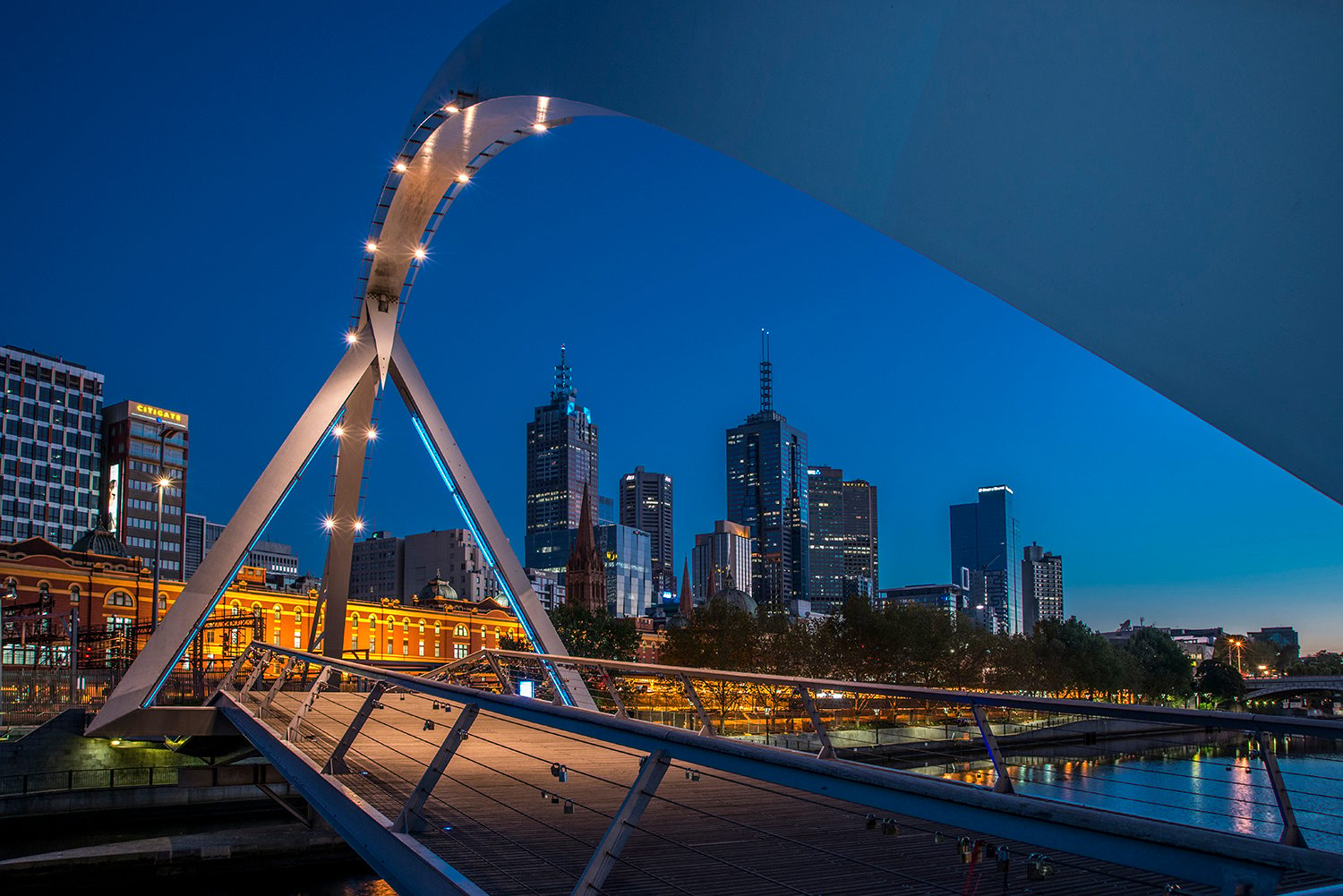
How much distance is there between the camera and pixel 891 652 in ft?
197

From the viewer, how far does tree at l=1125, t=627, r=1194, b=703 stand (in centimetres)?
7762

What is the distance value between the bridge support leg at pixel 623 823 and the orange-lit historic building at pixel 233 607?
36.5m

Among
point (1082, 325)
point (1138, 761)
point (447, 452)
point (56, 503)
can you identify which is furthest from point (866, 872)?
point (56, 503)

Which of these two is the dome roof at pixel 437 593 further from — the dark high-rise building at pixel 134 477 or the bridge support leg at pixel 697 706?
the bridge support leg at pixel 697 706

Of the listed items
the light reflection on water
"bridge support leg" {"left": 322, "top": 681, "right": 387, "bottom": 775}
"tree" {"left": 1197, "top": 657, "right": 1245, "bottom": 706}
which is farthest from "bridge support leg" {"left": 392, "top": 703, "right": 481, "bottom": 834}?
"tree" {"left": 1197, "top": 657, "right": 1245, "bottom": 706}

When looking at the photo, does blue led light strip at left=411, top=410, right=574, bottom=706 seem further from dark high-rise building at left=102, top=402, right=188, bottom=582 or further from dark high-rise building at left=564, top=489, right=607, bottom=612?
dark high-rise building at left=564, top=489, right=607, bottom=612

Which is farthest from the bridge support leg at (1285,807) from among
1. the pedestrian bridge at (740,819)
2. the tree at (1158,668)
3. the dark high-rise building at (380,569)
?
the dark high-rise building at (380,569)

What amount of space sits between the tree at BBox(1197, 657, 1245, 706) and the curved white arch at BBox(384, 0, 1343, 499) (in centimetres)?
9993

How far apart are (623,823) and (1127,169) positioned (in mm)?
2824

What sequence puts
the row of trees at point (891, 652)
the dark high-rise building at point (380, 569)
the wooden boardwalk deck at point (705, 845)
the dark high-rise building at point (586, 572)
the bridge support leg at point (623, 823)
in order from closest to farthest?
the bridge support leg at point (623, 823) → the wooden boardwalk deck at point (705, 845) → the row of trees at point (891, 652) → the dark high-rise building at point (586, 572) → the dark high-rise building at point (380, 569)

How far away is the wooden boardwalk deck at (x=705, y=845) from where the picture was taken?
5.07 metres

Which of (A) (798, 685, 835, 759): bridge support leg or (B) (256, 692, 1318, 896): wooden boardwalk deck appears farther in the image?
(A) (798, 685, 835, 759): bridge support leg

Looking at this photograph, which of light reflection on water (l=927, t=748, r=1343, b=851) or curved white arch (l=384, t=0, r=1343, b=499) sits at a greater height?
curved white arch (l=384, t=0, r=1343, b=499)

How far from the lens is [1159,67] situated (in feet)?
10.6
